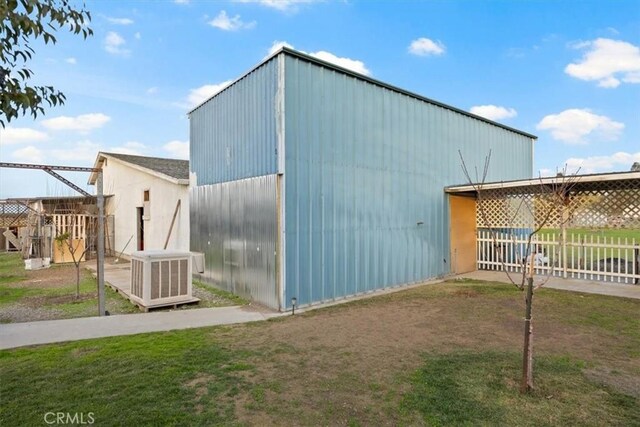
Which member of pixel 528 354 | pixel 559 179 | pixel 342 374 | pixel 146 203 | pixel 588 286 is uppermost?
pixel 559 179

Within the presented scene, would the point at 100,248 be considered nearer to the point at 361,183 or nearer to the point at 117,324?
the point at 117,324

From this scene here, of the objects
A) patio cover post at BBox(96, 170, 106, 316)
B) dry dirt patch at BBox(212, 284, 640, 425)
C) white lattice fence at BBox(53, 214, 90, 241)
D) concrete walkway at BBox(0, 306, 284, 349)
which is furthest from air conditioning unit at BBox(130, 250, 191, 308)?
white lattice fence at BBox(53, 214, 90, 241)

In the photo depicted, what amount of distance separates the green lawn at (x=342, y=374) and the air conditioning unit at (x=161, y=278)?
72.9 inches

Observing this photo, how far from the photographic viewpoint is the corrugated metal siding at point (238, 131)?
22.7 ft

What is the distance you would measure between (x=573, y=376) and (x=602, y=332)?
2172mm

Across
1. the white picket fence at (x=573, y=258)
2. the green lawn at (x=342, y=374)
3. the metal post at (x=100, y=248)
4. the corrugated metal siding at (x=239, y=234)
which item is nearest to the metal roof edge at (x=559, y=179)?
the white picket fence at (x=573, y=258)

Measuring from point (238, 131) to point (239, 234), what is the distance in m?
2.33

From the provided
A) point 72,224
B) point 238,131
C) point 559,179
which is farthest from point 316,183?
point 72,224

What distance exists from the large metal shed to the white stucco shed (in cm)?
124

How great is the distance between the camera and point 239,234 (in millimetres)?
7879

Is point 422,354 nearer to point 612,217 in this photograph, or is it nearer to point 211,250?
point 211,250

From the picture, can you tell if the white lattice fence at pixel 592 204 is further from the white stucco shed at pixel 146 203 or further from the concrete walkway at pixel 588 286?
the white stucco shed at pixel 146 203

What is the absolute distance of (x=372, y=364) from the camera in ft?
12.9

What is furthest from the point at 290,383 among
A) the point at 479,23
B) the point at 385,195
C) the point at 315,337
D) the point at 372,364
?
the point at 479,23
